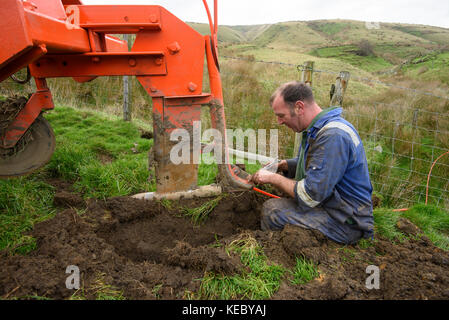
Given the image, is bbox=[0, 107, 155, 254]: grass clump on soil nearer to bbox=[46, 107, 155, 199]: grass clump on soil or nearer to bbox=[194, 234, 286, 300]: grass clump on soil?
bbox=[46, 107, 155, 199]: grass clump on soil

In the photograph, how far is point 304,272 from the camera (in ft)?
7.17

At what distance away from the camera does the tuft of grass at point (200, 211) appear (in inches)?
123

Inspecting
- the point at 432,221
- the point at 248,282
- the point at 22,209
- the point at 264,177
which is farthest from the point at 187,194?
the point at 432,221

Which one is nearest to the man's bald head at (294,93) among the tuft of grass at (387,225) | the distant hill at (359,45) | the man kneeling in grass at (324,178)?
the man kneeling in grass at (324,178)

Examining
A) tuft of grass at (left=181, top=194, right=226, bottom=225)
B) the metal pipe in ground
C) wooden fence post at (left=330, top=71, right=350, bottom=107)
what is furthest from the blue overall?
wooden fence post at (left=330, top=71, right=350, bottom=107)

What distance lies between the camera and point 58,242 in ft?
7.62

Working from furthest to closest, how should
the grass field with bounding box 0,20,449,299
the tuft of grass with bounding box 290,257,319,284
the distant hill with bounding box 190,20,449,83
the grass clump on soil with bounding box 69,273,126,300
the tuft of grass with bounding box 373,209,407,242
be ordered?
the distant hill with bounding box 190,20,449,83
the tuft of grass with bounding box 373,209,407,242
the grass field with bounding box 0,20,449,299
the tuft of grass with bounding box 290,257,319,284
the grass clump on soil with bounding box 69,273,126,300

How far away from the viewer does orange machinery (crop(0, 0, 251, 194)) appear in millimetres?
2254

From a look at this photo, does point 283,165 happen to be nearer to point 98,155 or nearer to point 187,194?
point 187,194

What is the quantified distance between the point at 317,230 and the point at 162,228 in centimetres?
155

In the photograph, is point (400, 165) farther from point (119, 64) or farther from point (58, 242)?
point (58, 242)

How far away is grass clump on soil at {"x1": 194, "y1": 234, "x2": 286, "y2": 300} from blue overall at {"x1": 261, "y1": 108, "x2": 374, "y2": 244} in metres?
0.57

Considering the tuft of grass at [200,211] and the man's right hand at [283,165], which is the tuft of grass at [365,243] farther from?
the tuft of grass at [200,211]
